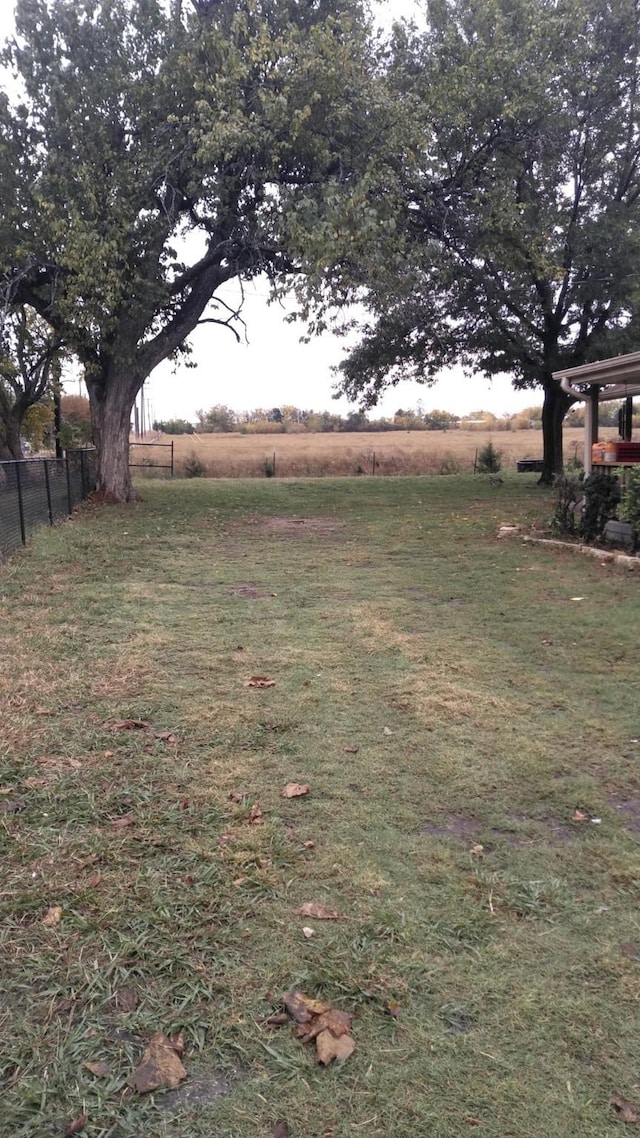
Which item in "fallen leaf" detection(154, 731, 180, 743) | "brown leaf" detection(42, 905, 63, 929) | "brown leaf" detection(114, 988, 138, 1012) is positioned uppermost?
"fallen leaf" detection(154, 731, 180, 743)

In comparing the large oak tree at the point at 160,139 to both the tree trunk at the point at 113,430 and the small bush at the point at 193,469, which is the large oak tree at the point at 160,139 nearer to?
the tree trunk at the point at 113,430

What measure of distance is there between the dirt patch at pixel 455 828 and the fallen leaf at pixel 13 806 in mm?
1625

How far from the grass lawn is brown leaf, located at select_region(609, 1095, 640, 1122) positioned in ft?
0.06

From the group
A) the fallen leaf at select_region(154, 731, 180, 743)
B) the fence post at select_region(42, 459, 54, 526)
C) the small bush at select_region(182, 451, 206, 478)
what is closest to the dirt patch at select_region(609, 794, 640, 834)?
the fallen leaf at select_region(154, 731, 180, 743)

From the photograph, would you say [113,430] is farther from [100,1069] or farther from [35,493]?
[100,1069]

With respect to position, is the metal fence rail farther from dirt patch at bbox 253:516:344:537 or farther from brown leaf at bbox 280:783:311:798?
brown leaf at bbox 280:783:311:798

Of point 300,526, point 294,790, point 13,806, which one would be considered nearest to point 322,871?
point 294,790

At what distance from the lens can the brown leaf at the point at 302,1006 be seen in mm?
2013

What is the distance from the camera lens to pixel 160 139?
13.6 m

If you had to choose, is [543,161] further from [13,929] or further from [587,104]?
[13,929]

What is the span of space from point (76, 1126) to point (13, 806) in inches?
62.9

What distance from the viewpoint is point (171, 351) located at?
54.0ft

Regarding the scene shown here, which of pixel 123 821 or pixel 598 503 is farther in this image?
pixel 598 503

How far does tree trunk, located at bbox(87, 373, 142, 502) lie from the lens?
16375mm
